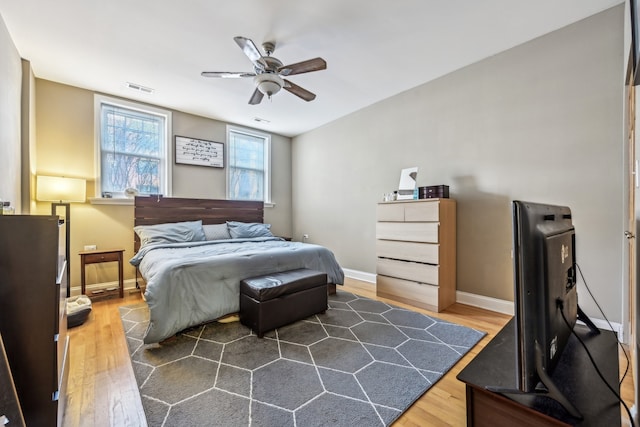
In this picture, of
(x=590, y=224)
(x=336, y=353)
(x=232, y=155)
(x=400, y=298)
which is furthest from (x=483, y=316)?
(x=232, y=155)

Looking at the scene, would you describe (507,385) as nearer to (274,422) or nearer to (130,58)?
(274,422)

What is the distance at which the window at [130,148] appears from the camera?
3.57m

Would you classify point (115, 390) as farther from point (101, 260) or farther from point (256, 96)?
point (256, 96)

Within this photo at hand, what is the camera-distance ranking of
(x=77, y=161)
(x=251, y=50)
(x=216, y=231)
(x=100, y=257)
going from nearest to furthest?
1. (x=251, y=50)
2. (x=100, y=257)
3. (x=77, y=161)
4. (x=216, y=231)

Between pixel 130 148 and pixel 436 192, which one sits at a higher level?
pixel 130 148

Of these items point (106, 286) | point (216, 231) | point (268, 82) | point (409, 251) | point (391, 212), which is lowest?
point (106, 286)

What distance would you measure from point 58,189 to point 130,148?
112cm

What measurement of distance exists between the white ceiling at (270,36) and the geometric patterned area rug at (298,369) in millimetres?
2550

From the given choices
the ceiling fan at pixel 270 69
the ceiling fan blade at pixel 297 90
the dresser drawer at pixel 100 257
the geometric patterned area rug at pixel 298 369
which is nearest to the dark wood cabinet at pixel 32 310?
the geometric patterned area rug at pixel 298 369

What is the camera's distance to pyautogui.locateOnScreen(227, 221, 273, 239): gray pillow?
4.08m

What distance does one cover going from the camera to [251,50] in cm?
217

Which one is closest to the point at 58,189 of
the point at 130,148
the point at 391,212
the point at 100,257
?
the point at 100,257

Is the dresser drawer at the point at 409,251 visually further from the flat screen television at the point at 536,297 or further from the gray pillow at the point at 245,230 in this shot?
the flat screen television at the point at 536,297

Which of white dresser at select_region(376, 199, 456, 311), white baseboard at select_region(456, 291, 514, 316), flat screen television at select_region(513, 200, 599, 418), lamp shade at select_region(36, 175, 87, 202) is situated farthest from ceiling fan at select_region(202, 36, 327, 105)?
white baseboard at select_region(456, 291, 514, 316)
